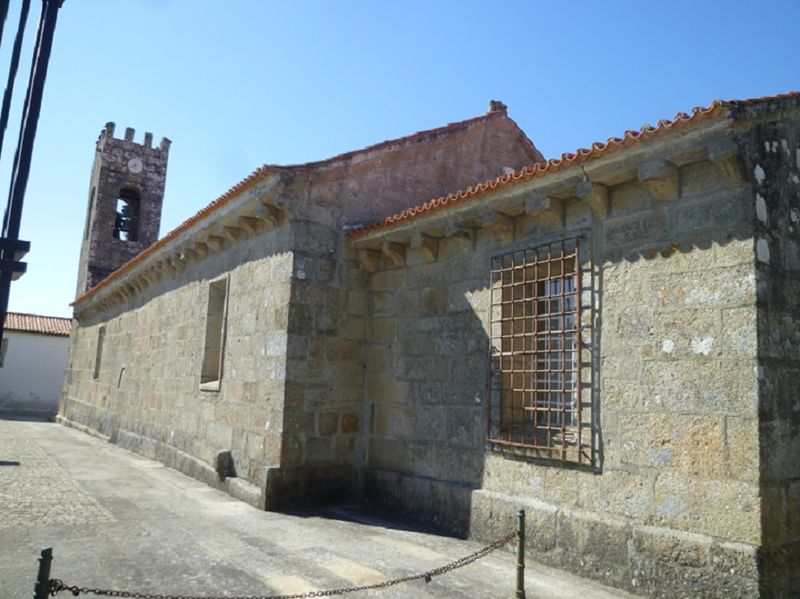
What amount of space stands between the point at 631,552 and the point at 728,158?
2.77m

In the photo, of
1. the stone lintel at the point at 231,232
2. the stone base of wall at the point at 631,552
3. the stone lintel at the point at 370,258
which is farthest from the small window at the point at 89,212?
the stone base of wall at the point at 631,552

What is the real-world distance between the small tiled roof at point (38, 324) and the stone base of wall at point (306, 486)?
2129cm

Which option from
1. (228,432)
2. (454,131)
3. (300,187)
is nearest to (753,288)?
(300,187)

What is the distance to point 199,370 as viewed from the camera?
29.6 ft

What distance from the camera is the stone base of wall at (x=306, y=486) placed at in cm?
652

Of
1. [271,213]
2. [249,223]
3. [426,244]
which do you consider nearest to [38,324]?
[249,223]

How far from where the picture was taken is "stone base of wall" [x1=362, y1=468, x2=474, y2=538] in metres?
5.70

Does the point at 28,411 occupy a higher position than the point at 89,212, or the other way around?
the point at 89,212

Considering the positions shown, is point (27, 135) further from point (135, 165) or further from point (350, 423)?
point (135, 165)

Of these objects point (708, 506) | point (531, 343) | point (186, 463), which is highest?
point (531, 343)

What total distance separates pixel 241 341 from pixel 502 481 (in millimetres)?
4010

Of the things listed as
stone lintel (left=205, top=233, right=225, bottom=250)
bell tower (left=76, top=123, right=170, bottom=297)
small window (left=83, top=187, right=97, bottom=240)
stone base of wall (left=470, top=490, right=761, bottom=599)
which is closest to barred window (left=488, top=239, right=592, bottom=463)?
stone base of wall (left=470, top=490, right=761, bottom=599)

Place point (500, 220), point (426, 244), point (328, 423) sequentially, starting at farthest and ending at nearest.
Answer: point (328, 423) < point (426, 244) < point (500, 220)

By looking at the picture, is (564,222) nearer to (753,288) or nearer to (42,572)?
(753,288)
